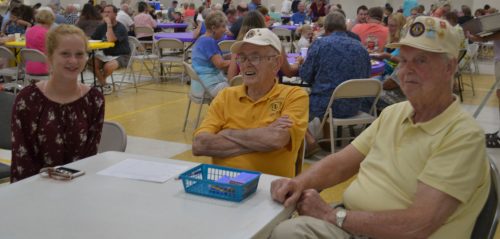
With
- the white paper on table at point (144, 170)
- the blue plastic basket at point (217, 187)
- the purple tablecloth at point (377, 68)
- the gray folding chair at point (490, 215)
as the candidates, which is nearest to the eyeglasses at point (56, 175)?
the white paper on table at point (144, 170)

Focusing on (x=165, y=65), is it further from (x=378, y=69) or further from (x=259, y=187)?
(x=259, y=187)

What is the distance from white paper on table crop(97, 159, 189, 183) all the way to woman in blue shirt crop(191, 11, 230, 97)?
330cm

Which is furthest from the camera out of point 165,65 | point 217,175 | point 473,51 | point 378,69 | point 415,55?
point 165,65

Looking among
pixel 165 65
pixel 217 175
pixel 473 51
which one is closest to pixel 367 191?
pixel 217 175

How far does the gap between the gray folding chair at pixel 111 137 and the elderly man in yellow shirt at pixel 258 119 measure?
393 millimetres

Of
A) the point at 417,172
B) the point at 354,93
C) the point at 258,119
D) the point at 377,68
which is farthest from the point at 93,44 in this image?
the point at 417,172

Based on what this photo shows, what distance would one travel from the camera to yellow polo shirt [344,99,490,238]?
1665mm

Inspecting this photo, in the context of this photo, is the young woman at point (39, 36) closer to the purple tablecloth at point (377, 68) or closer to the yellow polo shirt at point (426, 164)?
the purple tablecloth at point (377, 68)

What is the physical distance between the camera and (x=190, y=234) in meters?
1.46

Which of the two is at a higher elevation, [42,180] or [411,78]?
[411,78]

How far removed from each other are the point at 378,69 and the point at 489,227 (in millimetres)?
3957

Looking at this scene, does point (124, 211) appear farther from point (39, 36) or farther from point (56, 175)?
point (39, 36)

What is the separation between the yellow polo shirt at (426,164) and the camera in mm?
1665

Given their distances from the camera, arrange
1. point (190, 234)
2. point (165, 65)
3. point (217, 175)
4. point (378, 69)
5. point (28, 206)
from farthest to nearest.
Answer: point (165, 65)
point (378, 69)
point (217, 175)
point (28, 206)
point (190, 234)
